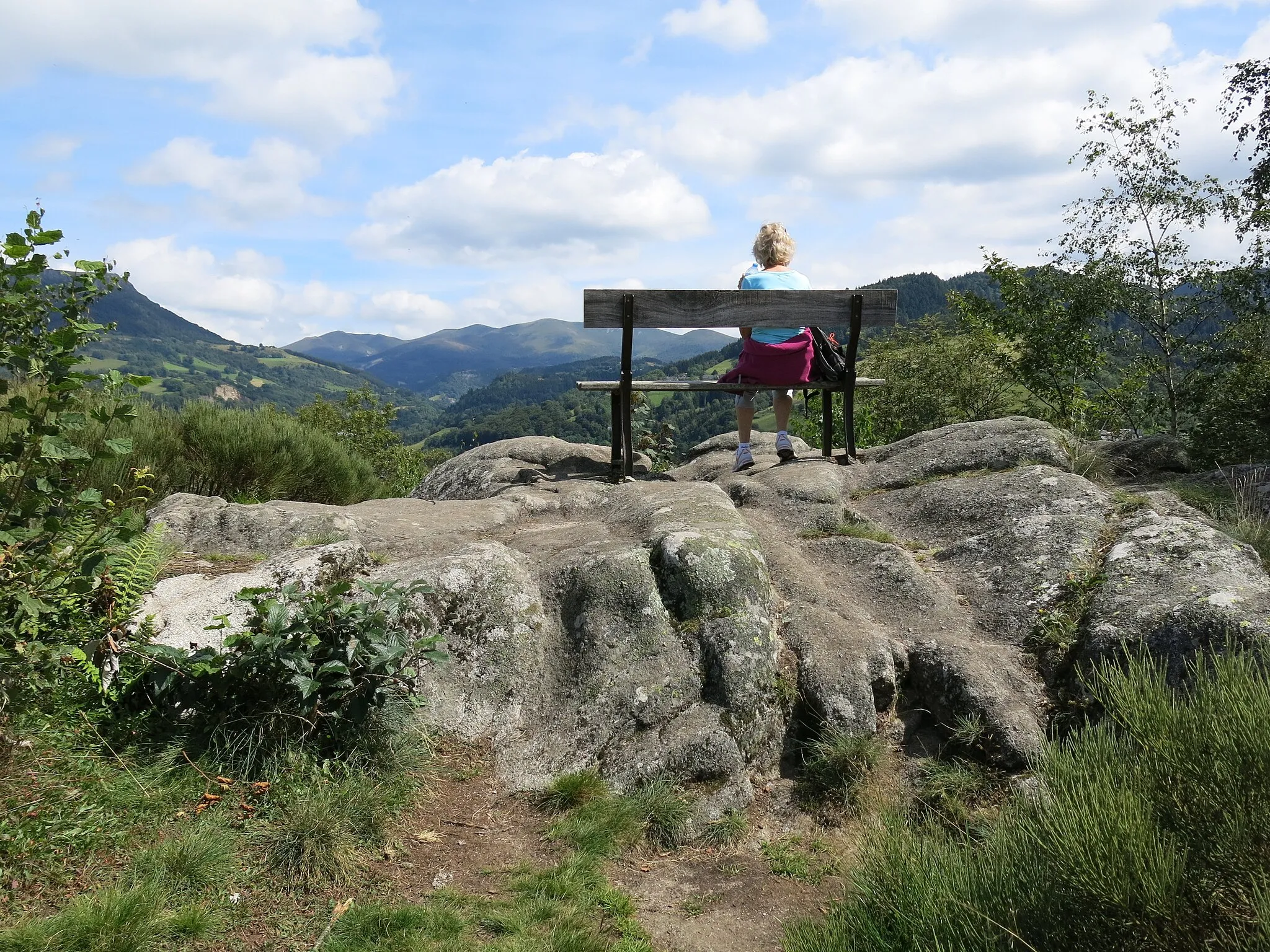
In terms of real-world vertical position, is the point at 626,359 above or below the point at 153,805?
above

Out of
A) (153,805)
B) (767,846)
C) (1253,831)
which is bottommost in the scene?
(767,846)

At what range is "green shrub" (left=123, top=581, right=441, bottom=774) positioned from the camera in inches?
164

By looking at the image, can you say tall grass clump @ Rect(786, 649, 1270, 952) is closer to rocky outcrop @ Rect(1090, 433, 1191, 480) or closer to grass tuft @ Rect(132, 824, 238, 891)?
grass tuft @ Rect(132, 824, 238, 891)

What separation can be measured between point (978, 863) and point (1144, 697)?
2.73 feet

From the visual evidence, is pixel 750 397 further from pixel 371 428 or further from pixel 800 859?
pixel 371 428

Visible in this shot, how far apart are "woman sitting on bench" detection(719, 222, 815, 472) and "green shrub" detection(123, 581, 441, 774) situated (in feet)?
17.2

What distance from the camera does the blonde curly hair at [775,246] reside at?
8.80m

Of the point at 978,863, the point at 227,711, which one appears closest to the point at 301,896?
the point at 227,711

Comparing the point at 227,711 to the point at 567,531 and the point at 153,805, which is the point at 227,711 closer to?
the point at 153,805

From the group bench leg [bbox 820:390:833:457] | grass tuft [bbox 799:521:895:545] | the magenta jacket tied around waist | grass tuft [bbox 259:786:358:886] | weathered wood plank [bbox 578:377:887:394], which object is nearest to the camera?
grass tuft [bbox 259:786:358:886]

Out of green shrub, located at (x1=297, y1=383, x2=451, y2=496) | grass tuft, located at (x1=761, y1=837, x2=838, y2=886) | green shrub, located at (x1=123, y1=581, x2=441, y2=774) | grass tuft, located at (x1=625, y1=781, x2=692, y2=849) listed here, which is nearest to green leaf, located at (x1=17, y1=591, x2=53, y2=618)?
green shrub, located at (x1=123, y1=581, x2=441, y2=774)

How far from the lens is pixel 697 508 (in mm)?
6516

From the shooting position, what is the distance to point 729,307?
818cm

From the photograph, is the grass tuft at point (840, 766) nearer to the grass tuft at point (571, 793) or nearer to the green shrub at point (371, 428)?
the grass tuft at point (571, 793)
